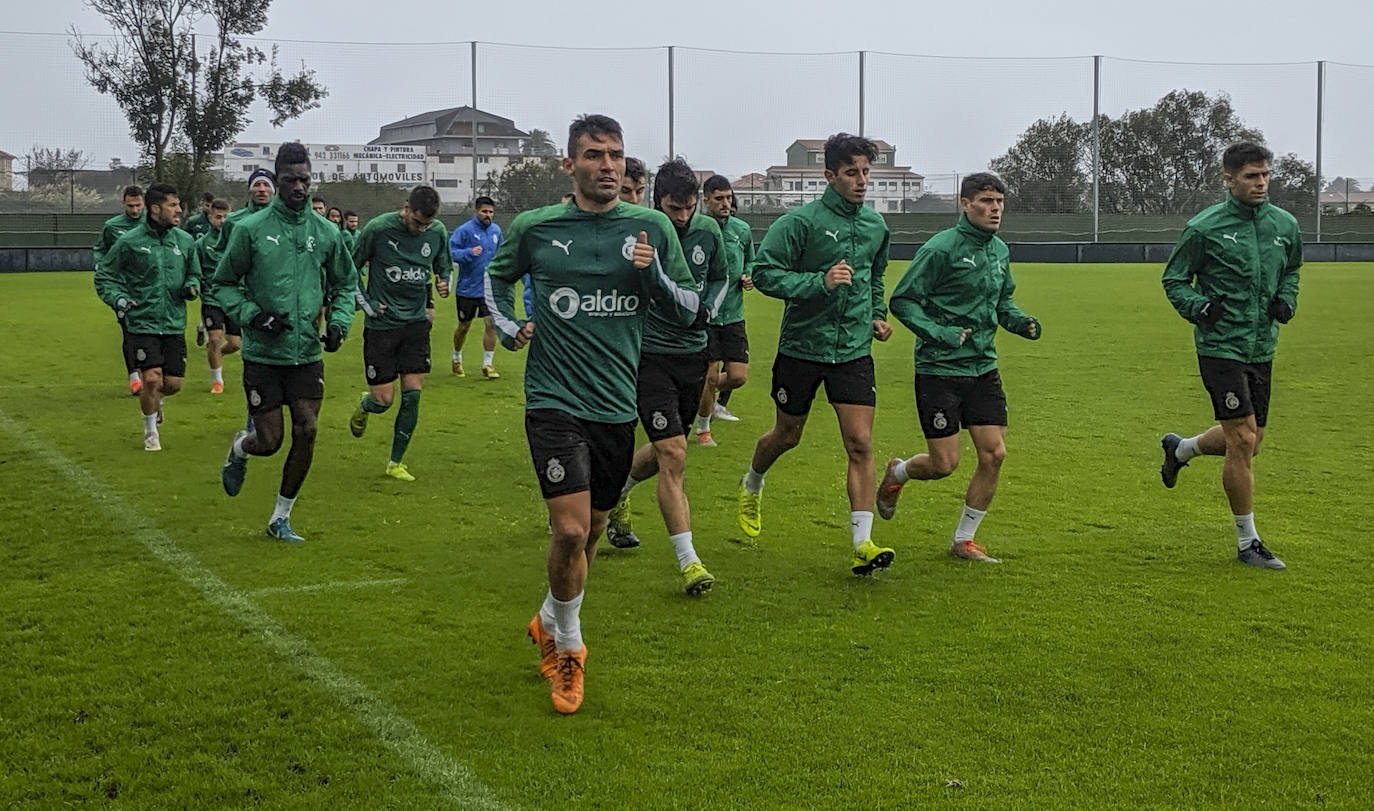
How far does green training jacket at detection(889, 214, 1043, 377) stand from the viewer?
25.0ft

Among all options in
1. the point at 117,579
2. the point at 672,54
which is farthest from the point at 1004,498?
the point at 672,54

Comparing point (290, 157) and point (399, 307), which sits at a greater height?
point (290, 157)

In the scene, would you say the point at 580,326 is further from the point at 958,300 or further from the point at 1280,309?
the point at 1280,309

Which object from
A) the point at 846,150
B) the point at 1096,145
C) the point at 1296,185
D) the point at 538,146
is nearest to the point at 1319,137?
the point at 1296,185

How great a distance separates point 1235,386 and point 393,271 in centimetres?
Answer: 602

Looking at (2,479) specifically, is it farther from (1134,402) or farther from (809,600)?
(1134,402)

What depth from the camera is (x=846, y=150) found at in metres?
7.38

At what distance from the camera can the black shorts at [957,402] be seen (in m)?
7.62

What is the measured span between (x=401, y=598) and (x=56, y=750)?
2.21 meters

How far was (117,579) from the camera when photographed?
7238 mm

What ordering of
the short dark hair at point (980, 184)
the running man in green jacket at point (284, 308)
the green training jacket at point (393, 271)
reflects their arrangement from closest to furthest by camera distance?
1. the short dark hair at point (980, 184)
2. the running man in green jacket at point (284, 308)
3. the green training jacket at point (393, 271)

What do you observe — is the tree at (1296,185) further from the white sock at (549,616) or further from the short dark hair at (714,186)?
the white sock at (549,616)

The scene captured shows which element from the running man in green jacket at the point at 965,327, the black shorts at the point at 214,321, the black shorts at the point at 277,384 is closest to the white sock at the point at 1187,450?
the running man in green jacket at the point at 965,327

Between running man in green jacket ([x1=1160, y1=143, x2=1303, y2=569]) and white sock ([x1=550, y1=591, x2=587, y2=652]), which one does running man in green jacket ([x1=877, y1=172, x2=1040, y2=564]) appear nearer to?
running man in green jacket ([x1=1160, y1=143, x2=1303, y2=569])
